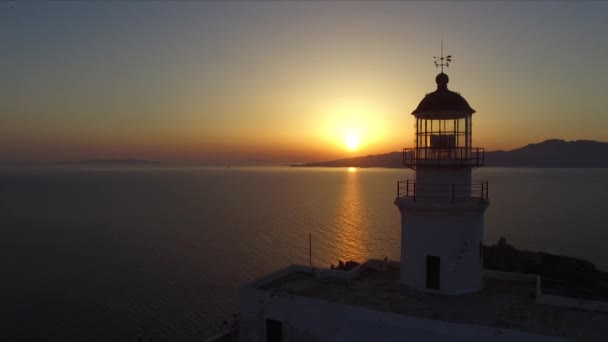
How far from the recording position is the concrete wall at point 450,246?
12.7 m

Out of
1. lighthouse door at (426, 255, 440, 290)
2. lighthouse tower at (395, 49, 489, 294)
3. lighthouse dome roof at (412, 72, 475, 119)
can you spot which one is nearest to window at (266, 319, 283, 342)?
lighthouse tower at (395, 49, 489, 294)

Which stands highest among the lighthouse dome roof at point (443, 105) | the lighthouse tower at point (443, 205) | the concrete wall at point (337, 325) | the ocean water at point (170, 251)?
the lighthouse dome roof at point (443, 105)

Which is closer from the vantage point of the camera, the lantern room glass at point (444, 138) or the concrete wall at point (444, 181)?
the concrete wall at point (444, 181)

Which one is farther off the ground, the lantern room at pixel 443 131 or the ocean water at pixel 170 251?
the lantern room at pixel 443 131

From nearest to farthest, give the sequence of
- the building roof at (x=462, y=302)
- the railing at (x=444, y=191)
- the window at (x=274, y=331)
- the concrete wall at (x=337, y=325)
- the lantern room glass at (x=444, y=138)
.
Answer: the concrete wall at (x=337, y=325), the building roof at (x=462, y=302), the window at (x=274, y=331), the railing at (x=444, y=191), the lantern room glass at (x=444, y=138)

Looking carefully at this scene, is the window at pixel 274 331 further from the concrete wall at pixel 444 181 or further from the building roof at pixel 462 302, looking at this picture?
the concrete wall at pixel 444 181

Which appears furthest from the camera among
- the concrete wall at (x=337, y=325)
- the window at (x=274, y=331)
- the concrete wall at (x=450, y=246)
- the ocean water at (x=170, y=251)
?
the ocean water at (x=170, y=251)

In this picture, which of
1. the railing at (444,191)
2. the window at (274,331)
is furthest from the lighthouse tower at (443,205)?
the window at (274,331)

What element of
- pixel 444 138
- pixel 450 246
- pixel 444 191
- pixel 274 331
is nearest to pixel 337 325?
pixel 274 331

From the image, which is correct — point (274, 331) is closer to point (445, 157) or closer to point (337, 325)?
point (337, 325)

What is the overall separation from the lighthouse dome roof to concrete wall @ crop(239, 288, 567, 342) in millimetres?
6310

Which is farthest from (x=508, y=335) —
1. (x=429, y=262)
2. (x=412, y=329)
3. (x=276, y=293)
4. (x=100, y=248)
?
(x=100, y=248)

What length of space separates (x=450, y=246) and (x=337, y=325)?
4310 mm

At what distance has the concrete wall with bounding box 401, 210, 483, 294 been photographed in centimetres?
1273
